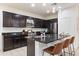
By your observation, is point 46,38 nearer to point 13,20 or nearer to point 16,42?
Result: point 16,42

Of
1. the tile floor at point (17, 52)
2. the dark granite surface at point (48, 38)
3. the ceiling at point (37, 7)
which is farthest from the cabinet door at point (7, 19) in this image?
the dark granite surface at point (48, 38)

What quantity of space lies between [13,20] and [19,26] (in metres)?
0.13

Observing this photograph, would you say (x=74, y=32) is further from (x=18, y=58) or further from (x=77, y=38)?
(x=18, y=58)

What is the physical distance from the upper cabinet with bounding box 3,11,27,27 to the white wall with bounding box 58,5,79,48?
590 mm

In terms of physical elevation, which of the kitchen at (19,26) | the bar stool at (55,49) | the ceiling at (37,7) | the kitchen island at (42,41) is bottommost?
the bar stool at (55,49)

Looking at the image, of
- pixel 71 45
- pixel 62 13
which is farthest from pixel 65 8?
pixel 71 45

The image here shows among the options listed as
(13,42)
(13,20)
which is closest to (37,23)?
(13,20)

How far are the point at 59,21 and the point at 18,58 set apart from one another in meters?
0.85

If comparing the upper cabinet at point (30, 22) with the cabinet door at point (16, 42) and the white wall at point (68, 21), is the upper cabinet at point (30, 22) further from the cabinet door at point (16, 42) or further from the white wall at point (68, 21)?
the white wall at point (68, 21)

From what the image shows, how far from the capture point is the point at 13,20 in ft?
4.53

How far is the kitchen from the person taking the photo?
127cm

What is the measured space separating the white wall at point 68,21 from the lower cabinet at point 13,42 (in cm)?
62

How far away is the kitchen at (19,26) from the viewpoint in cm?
127

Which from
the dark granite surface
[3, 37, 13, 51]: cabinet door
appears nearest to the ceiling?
the dark granite surface
